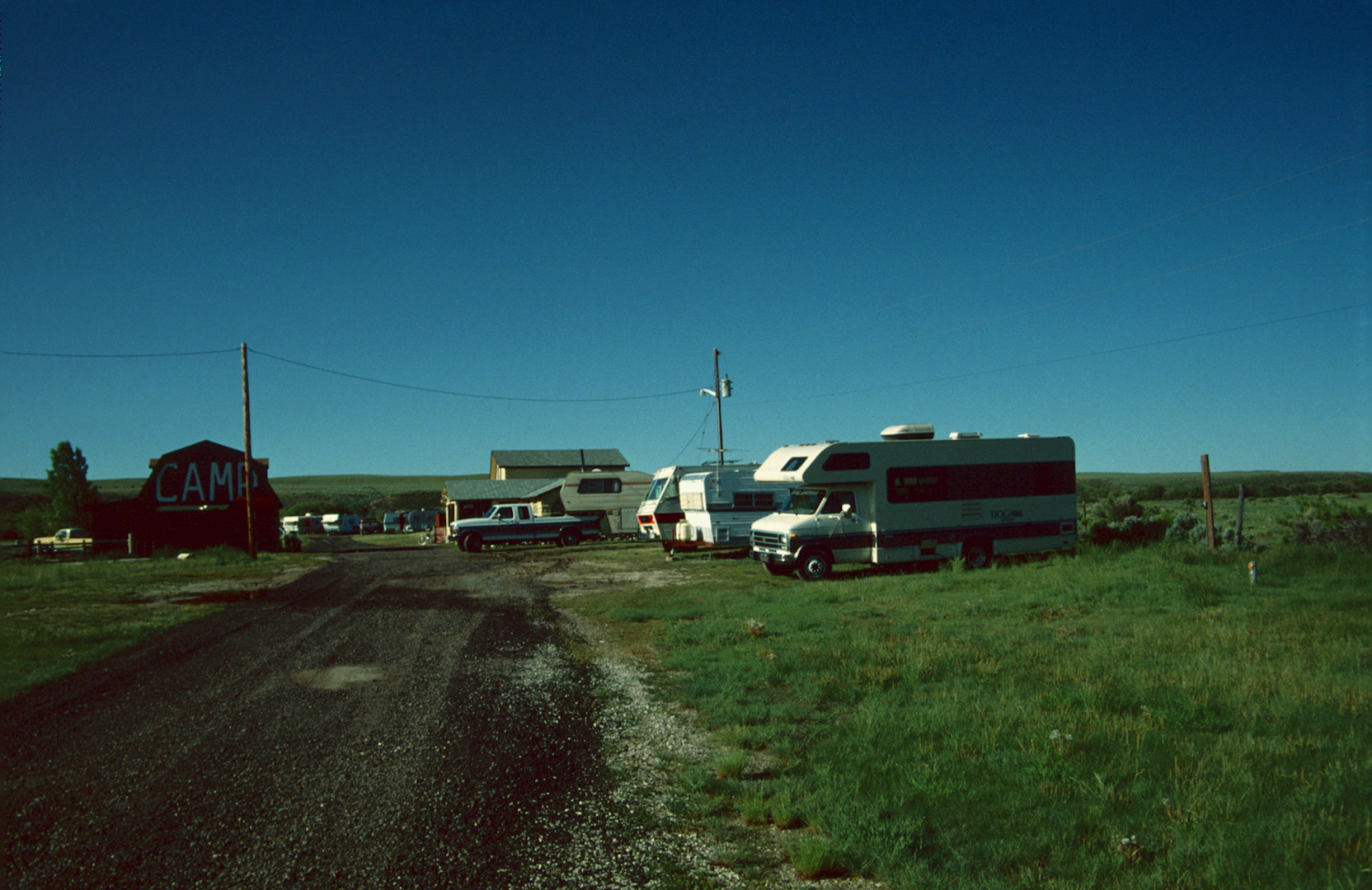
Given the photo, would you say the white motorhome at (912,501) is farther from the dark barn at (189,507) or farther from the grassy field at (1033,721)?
the dark barn at (189,507)

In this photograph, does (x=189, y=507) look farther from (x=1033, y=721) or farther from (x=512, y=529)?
(x=1033, y=721)

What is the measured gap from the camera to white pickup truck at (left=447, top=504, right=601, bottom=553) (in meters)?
30.6

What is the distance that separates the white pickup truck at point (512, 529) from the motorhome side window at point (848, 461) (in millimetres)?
16910

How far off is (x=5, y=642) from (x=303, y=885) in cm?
1054

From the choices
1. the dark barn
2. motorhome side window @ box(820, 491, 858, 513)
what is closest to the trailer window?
the dark barn

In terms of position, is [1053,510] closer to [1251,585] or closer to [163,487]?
[1251,585]

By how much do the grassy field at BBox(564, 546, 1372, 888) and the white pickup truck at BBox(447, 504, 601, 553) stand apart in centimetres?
1996

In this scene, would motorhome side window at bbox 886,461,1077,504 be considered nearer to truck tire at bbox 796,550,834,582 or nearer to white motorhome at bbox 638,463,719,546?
truck tire at bbox 796,550,834,582

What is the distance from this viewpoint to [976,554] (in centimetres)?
1923

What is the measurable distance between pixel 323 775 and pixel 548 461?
6464 cm

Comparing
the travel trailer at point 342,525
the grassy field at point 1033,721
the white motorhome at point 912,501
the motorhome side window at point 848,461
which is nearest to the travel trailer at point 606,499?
the white motorhome at point 912,501

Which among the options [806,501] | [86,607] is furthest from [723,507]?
[86,607]

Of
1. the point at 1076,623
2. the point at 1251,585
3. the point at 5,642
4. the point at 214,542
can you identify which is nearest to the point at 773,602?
the point at 1076,623

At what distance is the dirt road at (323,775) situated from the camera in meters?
4.16
